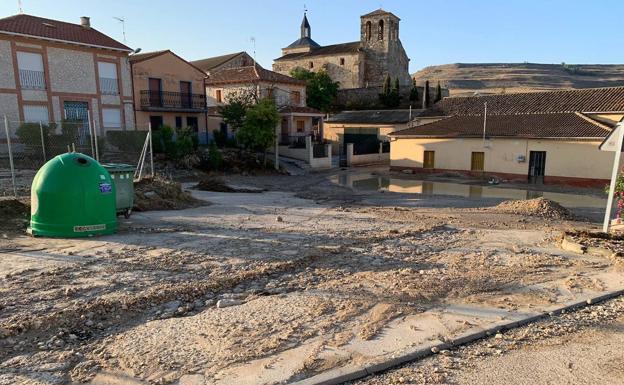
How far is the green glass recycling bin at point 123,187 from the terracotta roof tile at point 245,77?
26.6m

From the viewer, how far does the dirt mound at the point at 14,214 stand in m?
9.68

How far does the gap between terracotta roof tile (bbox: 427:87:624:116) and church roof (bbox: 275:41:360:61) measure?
28.1m

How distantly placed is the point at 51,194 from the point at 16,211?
2.79 metres

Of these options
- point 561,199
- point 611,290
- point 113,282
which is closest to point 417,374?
point 611,290

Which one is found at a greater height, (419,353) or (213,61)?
(213,61)

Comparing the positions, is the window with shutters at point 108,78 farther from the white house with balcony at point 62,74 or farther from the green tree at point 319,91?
the green tree at point 319,91

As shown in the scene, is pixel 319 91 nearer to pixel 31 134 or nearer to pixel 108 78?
pixel 108 78

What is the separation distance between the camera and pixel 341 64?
6381 centimetres

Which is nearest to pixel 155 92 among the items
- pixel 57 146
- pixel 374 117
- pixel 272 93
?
pixel 272 93

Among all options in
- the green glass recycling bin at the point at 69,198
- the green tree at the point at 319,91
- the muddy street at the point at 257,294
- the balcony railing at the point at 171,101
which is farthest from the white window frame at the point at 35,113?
the green tree at the point at 319,91

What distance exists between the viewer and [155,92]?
3048 cm

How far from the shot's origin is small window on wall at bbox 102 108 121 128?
2769 cm

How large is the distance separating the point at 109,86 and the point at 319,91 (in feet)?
96.8

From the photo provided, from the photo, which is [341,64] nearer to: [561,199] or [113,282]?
[561,199]
